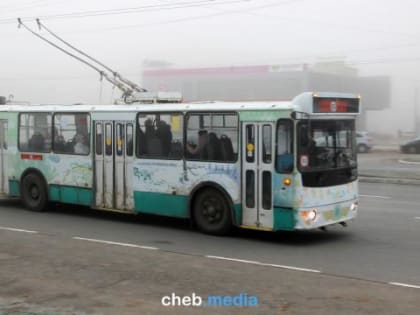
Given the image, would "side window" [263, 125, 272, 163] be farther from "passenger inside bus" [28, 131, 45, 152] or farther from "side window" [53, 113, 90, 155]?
"passenger inside bus" [28, 131, 45, 152]

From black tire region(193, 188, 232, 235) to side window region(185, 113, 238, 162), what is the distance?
589 millimetres

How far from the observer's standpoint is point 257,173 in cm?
988

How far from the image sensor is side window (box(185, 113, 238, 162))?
33.6ft

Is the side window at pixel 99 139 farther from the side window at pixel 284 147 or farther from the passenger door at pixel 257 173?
the side window at pixel 284 147

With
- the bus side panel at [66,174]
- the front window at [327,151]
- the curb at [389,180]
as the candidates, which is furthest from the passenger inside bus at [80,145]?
the curb at [389,180]

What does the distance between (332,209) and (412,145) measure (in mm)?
32571

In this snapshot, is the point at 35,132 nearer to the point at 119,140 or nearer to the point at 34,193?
the point at 34,193

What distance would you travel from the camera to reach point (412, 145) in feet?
134

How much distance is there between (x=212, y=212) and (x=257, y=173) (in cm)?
113

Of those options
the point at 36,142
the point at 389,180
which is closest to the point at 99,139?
the point at 36,142

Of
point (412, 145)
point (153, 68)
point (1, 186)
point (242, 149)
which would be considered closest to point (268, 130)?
point (242, 149)

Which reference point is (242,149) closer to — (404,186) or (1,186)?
(1,186)

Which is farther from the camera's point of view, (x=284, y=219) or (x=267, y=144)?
(x=267, y=144)

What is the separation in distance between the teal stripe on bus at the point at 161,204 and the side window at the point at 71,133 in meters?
1.64
